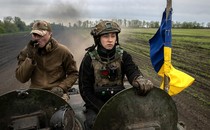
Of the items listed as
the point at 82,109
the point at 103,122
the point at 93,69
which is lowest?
the point at 82,109

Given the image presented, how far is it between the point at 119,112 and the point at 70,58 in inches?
92.0

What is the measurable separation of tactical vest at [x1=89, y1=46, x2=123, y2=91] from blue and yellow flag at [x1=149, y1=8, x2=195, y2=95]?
2514mm

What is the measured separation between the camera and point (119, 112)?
306 centimetres

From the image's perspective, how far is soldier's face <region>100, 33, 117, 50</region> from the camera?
400cm

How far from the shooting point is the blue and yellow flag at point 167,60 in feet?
20.5

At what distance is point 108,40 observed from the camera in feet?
13.1

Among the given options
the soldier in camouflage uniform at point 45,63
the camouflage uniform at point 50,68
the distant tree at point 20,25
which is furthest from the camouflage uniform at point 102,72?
the distant tree at point 20,25

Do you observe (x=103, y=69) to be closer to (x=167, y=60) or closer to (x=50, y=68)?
(x=50, y=68)

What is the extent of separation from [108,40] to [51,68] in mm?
1418

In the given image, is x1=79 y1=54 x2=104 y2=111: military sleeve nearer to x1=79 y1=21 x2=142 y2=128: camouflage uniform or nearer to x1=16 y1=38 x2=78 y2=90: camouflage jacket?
x1=79 y1=21 x2=142 y2=128: camouflage uniform

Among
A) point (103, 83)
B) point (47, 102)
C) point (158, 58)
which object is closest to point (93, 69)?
point (103, 83)

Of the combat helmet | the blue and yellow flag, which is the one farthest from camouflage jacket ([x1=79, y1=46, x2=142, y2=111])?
the blue and yellow flag

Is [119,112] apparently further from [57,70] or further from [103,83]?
[57,70]

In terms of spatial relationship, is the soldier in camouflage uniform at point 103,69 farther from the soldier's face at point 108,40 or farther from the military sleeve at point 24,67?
the military sleeve at point 24,67
